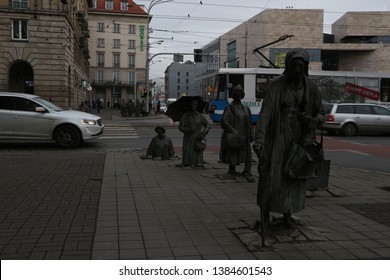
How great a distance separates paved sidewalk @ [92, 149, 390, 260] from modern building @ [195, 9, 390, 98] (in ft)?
177

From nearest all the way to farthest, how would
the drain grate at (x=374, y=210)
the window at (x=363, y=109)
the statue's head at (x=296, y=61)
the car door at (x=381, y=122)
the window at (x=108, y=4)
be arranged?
the statue's head at (x=296, y=61) < the drain grate at (x=374, y=210) < the car door at (x=381, y=122) < the window at (x=363, y=109) < the window at (x=108, y=4)

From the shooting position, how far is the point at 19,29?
36594mm

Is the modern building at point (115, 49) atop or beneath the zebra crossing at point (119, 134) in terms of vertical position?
atop

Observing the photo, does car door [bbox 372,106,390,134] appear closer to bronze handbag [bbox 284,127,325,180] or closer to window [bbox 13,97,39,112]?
window [bbox 13,97,39,112]

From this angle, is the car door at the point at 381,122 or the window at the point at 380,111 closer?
the car door at the point at 381,122

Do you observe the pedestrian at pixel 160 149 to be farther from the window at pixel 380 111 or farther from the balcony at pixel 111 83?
the balcony at pixel 111 83

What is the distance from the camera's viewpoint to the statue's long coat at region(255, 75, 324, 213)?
465 cm

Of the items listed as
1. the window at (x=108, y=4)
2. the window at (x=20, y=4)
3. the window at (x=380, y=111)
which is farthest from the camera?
the window at (x=108, y=4)

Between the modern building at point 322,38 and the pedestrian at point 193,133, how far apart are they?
51.8 meters

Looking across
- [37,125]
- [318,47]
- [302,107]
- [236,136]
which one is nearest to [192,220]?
[302,107]

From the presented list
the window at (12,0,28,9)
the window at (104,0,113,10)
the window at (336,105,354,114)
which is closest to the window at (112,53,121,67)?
the window at (104,0,113,10)

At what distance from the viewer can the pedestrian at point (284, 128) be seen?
4.64 metres

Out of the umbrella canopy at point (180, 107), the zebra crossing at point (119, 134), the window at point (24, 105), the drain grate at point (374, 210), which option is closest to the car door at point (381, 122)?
the zebra crossing at point (119, 134)

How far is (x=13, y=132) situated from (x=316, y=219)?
1137 cm
